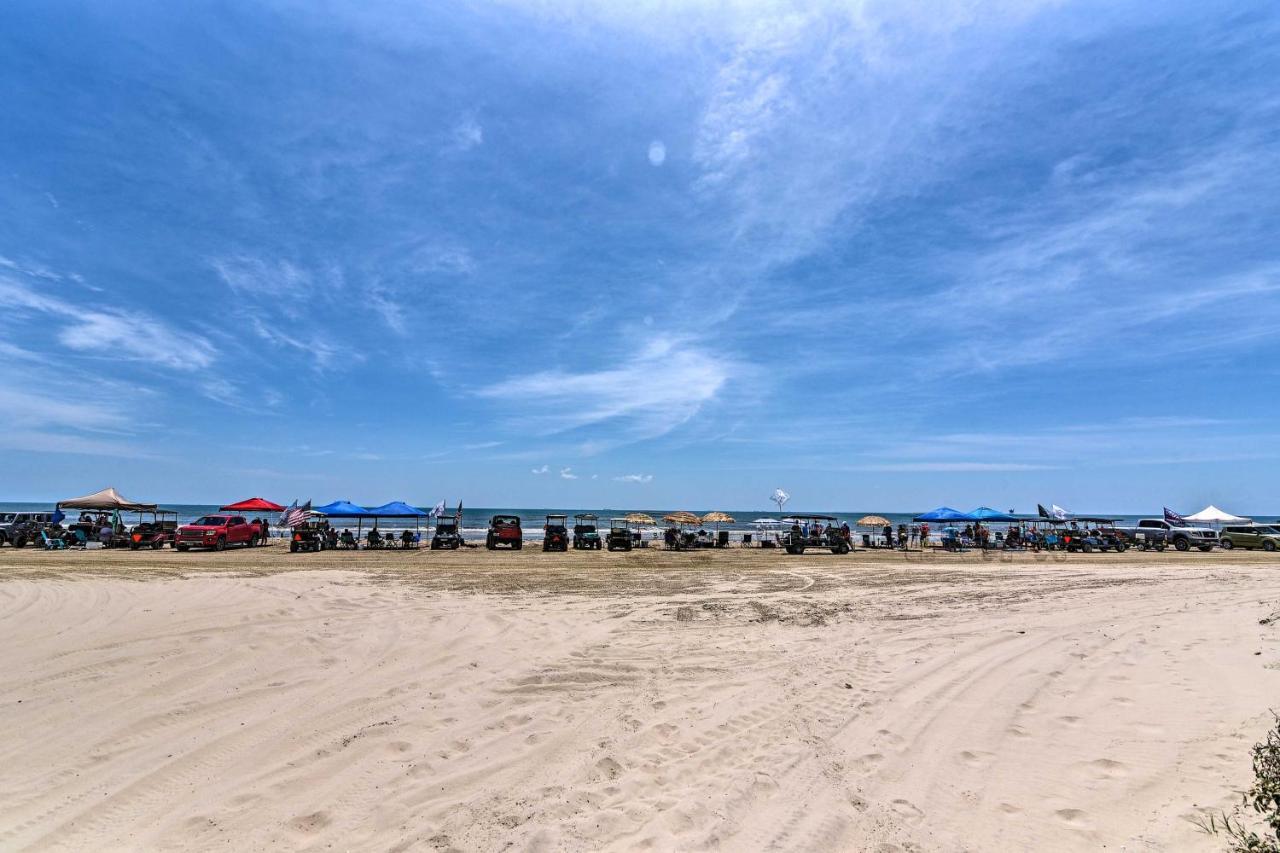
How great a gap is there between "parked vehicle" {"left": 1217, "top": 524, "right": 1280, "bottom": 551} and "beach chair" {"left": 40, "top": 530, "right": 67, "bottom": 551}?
196 ft

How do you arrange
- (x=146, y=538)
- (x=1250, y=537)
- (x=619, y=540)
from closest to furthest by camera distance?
1. (x=146, y=538)
2. (x=619, y=540)
3. (x=1250, y=537)

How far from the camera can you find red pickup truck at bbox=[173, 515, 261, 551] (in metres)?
27.9

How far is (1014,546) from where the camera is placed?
120ft

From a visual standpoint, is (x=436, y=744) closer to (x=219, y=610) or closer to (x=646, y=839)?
(x=646, y=839)

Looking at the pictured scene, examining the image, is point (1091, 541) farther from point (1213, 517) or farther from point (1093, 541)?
point (1213, 517)

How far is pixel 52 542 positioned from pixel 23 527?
3.78 metres

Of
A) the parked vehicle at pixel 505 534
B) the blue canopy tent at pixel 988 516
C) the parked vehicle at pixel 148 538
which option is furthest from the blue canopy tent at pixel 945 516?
the parked vehicle at pixel 148 538

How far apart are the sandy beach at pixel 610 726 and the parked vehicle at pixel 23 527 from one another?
2661 centimetres

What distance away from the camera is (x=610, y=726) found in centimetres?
545

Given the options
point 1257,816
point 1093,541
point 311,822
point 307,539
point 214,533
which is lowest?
point 311,822

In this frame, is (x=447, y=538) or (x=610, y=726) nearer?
(x=610, y=726)

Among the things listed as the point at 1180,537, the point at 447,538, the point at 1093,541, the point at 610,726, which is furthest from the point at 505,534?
the point at 1180,537

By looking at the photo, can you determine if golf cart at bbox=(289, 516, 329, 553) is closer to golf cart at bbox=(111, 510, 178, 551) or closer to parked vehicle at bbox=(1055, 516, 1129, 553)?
golf cart at bbox=(111, 510, 178, 551)

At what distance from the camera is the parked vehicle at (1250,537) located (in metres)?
35.9
